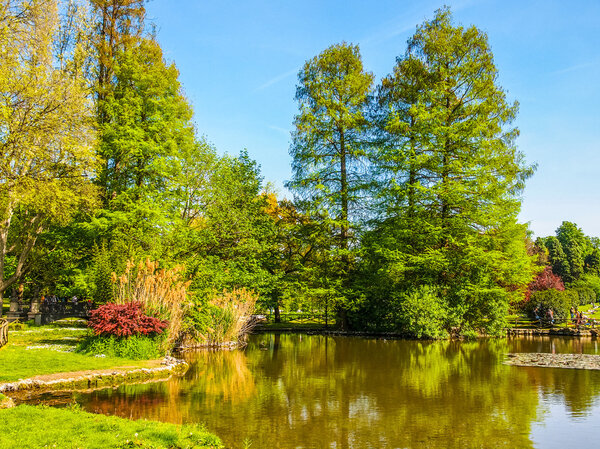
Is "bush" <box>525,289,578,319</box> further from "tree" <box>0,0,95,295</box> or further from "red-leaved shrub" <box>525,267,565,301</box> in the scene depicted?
"tree" <box>0,0,95,295</box>

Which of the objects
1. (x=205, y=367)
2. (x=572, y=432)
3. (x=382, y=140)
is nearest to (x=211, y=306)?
(x=205, y=367)

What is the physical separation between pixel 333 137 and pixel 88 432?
2841 centimetres

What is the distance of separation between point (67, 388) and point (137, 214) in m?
13.0

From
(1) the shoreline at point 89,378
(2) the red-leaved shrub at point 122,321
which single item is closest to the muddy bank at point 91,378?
(1) the shoreline at point 89,378

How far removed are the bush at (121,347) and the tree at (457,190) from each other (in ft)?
53.5

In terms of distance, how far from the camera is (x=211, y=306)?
21.4 meters

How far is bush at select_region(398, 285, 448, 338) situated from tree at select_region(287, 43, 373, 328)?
21.0 feet

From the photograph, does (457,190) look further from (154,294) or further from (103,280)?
(103,280)

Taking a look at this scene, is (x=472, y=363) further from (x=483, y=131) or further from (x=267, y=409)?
(x=483, y=131)

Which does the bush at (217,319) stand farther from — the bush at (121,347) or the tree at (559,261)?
the tree at (559,261)

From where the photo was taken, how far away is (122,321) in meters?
15.1

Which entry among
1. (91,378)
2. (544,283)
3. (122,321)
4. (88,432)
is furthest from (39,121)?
(544,283)

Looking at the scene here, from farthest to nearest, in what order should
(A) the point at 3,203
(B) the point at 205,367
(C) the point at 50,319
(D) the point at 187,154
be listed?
(C) the point at 50,319 < (D) the point at 187,154 < (A) the point at 3,203 < (B) the point at 205,367

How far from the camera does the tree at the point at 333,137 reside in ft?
106
